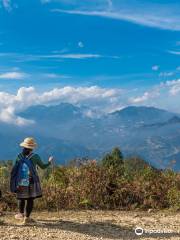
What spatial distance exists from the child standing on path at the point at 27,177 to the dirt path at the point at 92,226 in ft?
1.87

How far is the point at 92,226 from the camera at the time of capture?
12.3 meters

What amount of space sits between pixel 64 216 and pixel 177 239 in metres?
3.58

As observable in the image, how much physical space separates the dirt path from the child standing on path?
57cm

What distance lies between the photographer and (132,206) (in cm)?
1544

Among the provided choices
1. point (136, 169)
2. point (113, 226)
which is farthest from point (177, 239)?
point (136, 169)

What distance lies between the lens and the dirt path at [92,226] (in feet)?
35.8

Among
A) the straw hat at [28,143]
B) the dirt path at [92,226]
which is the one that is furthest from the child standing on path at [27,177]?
the dirt path at [92,226]

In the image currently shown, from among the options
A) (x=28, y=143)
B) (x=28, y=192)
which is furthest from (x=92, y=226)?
(x=28, y=143)

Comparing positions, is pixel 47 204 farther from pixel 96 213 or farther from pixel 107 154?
pixel 107 154

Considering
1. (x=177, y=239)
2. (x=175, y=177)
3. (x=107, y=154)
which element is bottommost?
(x=177, y=239)

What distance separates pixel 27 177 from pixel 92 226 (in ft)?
6.00

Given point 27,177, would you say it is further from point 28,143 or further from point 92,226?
point 92,226

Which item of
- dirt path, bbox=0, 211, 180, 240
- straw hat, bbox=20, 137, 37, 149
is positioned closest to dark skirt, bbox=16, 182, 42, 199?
dirt path, bbox=0, 211, 180, 240

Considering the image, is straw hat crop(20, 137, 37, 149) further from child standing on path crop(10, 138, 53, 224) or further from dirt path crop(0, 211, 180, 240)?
dirt path crop(0, 211, 180, 240)
